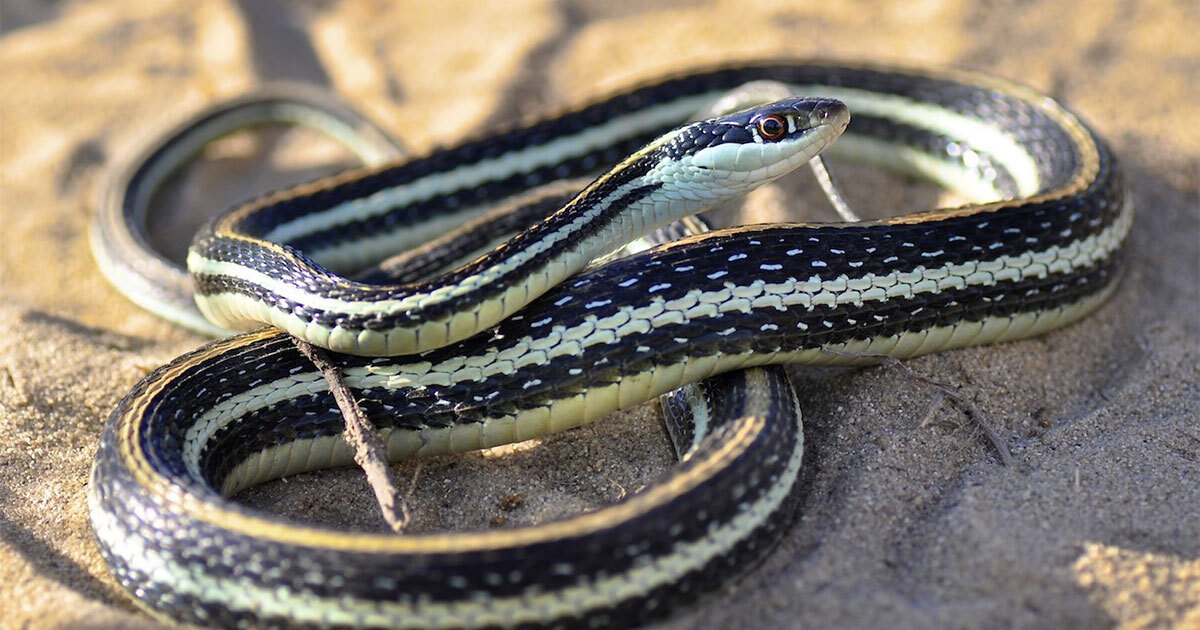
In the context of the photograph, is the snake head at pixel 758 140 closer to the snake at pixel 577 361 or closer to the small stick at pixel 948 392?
the snake at pixel 577 361

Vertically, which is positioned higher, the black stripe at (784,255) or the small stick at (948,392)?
the black stripe at (784,255)

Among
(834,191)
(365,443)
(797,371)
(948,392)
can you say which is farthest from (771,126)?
(365,443)

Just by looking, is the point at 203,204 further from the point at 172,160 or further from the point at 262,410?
the point at 262,410

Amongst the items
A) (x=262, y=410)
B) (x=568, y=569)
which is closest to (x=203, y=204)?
(x=262, y=410)

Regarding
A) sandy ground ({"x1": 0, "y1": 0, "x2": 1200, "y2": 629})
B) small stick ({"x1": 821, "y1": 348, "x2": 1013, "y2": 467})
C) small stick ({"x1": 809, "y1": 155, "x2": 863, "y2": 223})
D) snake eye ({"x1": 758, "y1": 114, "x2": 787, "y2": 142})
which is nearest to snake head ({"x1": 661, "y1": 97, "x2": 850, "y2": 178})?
snake eye ({"x1": 758, "y1": 114, "x2": 787, "y2": 142})

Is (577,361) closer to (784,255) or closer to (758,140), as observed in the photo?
(784,255)

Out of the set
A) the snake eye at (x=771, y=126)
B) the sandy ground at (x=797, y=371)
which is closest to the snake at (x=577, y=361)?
the snake eye at (x=771, y=126)
